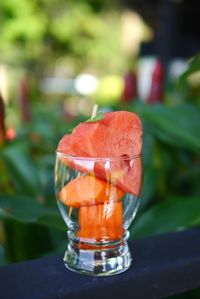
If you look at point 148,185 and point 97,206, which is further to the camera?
point 148,185

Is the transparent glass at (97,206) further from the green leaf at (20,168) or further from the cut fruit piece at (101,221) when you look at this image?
the green leaf at (20,168)

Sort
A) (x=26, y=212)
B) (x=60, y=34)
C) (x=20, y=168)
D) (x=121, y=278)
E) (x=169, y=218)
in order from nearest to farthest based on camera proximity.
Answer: (x=121, y=278)
(x=26, y=212)
(x=169, y=218)
(x=20, y=168)
(x=60, y=34)

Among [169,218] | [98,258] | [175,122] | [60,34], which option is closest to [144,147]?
[175,122]

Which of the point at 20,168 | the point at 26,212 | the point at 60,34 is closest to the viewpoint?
the point at 26,212

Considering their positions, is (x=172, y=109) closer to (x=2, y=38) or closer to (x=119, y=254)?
(x=119, y=254)

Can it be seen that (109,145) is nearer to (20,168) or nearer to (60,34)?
(20,168)

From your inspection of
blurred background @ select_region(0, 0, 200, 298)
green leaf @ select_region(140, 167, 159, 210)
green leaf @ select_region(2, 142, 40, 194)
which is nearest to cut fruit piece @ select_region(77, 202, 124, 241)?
→ blurred background @ select_region(0, 0, 200, 298)

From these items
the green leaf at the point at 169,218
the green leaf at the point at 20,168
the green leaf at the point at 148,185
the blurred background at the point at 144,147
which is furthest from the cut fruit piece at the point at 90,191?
the green leaf at the point at 20,168

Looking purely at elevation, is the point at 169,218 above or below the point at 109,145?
below
